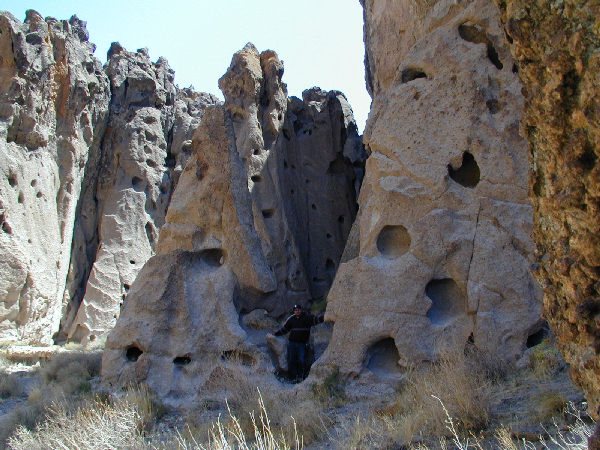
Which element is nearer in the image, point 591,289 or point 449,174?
point 591,289

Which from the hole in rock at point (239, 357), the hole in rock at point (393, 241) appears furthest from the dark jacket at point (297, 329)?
the hole in rock at point (393, 241)

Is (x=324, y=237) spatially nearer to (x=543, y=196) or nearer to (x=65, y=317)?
(x=65, y=317)

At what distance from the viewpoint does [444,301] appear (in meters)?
8.09

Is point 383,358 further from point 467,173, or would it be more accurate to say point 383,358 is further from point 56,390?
point 56,390

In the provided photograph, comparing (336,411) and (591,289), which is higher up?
(591,289)

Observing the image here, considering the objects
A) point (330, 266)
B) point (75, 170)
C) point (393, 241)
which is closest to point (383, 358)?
point (393, 241)

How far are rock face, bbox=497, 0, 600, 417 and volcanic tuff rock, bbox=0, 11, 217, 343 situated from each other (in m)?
12.6

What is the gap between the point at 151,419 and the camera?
288 inches

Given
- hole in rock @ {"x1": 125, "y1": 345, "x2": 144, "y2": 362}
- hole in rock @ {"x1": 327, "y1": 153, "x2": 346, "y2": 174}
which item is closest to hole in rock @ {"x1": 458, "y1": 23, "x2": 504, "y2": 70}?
hole in rock @ {"x1": 125, "y1": 345, "x2": 144, "y2": 362}

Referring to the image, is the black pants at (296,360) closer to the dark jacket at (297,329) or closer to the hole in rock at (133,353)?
the dark jacket at (297,329)

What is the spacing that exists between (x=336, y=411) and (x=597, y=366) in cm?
447

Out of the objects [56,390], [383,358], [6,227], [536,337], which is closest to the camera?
[536,337]

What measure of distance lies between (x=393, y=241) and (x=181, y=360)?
3.19 metres

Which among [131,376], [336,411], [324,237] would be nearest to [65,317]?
[324,237]
